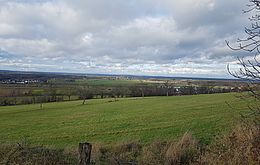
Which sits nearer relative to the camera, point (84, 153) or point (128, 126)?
point (84, 153)

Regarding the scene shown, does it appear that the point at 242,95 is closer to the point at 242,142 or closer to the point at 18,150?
the point at 242,142

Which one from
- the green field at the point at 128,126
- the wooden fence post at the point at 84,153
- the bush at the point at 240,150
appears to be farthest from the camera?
the green field at the point at 128,126

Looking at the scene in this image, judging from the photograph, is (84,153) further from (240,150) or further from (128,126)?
(128,126)

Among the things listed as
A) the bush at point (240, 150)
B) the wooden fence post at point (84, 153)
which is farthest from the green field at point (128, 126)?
the wooden fence post at point (84, 153)

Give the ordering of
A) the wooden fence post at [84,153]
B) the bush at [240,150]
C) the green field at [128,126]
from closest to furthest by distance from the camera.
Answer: the bush at [240,150] < the wooden fence post at [84,153] < the green field at [128,126]

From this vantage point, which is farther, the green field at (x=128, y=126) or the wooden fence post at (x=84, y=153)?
the green field at (x=128, y=126)

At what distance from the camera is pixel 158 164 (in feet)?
34.7

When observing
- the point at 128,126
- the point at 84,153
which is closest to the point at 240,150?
the point at 84,153

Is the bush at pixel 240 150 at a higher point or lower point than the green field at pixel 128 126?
higher

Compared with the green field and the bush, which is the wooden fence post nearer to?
the bush

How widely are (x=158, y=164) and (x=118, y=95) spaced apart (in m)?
88.7

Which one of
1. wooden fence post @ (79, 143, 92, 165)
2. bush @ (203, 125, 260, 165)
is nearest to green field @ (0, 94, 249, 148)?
bush @ (203, 125, 260, 165)

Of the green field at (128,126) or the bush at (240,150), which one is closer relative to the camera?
the bush at (240,150)

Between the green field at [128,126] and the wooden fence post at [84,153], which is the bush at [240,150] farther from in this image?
the wooden fence post at [84,153]
